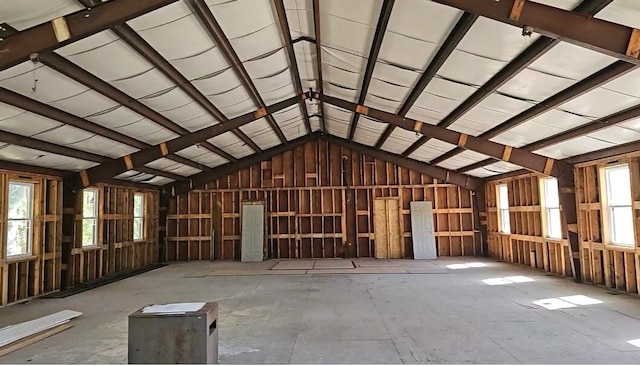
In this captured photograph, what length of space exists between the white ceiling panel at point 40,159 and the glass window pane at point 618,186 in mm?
10161

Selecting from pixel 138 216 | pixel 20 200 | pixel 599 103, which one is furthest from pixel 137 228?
pixel 599 103

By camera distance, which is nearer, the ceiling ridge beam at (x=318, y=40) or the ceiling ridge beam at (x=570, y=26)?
the ceiling ridge beam at (x=570, y=26)

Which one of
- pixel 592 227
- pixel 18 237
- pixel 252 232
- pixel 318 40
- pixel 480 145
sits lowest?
pixel 252 232

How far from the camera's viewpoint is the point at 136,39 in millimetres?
4656

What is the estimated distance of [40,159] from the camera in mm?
7438

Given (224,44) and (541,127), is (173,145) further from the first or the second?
(541,127)

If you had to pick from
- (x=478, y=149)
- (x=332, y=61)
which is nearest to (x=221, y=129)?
(x=332, y=61)

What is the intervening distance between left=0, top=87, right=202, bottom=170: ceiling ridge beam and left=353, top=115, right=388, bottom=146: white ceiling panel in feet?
17.2

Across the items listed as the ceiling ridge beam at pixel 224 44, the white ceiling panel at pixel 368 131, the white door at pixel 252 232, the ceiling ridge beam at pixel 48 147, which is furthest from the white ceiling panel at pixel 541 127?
the ceiling ridge beam at pixel 48 147

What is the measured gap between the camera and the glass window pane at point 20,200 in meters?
7.39

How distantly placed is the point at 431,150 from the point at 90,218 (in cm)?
891

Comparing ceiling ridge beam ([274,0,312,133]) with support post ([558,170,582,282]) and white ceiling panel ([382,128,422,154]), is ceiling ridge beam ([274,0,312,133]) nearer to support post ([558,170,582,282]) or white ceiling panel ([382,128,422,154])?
white ceiling panel ([382,128,422,154])

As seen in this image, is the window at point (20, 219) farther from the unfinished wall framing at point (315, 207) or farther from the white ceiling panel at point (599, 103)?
the white ceiling panel at point (599, 103)

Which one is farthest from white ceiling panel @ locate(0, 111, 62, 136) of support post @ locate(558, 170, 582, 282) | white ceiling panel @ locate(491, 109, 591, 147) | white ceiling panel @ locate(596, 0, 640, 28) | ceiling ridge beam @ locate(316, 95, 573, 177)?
support post @ locate(558, 170, 582, 282)
